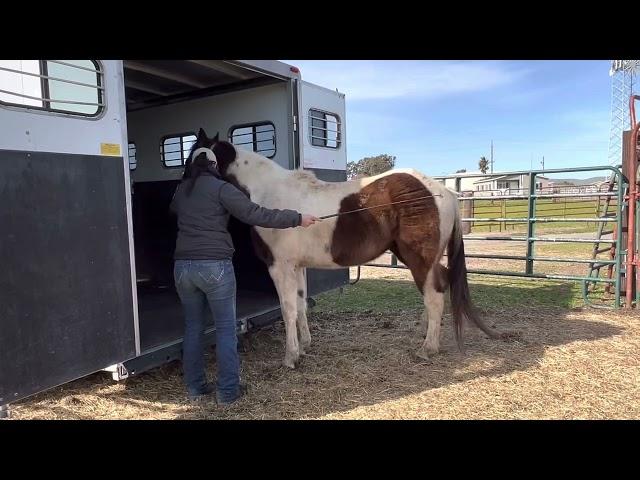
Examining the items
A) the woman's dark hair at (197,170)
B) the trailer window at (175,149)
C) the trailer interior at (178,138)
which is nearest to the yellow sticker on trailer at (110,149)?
the woman's dark hair at (197,170)

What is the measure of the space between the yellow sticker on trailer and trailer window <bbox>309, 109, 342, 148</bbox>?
8.58 feet

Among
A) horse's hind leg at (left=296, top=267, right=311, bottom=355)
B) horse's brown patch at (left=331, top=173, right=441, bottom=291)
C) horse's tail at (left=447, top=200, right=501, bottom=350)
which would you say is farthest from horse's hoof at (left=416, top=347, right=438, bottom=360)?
horse's hind leg at (left=296, top=267, right=311, bottom=355)

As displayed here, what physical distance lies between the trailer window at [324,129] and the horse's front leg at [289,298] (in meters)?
1.75

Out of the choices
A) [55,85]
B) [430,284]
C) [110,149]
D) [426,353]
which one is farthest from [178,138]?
[426,353]

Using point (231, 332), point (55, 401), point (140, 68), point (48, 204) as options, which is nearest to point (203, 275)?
point (231, 332)

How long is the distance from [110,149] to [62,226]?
0.63 metres

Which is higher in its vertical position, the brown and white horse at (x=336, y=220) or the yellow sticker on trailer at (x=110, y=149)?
the yellow sticker on trailer at (x=110, y=149)

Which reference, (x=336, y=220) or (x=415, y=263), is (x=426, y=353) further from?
(x=336, y=220)

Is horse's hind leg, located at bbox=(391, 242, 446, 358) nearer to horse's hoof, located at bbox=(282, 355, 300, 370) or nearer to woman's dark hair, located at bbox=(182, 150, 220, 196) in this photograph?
horse's hoof, located at bbox=(282, 355, 300, 370)

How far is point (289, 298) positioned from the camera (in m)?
4.40

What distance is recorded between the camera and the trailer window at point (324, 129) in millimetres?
5402

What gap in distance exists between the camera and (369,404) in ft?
11.7

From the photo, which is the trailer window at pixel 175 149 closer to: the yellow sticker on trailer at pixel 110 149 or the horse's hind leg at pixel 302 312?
the horse's hind leg at pixel 302 312

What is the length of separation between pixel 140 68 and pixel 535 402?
16.0ft
